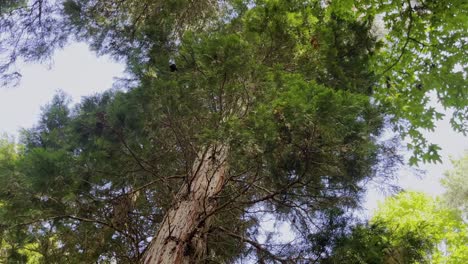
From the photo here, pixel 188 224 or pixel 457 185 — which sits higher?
pixel 457 185

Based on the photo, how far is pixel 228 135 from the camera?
9.55 feet

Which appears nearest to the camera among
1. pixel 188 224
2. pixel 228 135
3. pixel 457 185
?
pixel 228 135

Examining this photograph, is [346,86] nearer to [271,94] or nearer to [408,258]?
[271,94]

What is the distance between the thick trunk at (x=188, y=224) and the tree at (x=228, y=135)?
16 millimetres

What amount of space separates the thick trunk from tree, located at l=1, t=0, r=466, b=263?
0.6 inches

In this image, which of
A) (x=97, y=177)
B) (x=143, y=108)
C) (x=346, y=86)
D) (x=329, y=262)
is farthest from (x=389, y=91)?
(x=97, y=177)

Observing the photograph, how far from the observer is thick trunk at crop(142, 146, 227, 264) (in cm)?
329

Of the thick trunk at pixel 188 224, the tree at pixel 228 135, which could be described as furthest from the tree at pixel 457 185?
the thick trunk at pixel 188 224

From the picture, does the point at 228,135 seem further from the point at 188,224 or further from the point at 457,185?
the point at 457,185

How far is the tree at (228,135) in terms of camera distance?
3068mm

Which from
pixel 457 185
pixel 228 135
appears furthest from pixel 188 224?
pixel 457 185

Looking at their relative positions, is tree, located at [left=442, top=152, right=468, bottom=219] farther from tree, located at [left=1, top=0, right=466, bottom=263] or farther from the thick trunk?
the thick trunk

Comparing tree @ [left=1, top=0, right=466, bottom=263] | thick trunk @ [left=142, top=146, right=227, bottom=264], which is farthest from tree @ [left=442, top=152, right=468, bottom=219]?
thick trunk @ [left=142, top=146, right=227, bottom=264]

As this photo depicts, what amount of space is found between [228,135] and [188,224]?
121 centimetres
